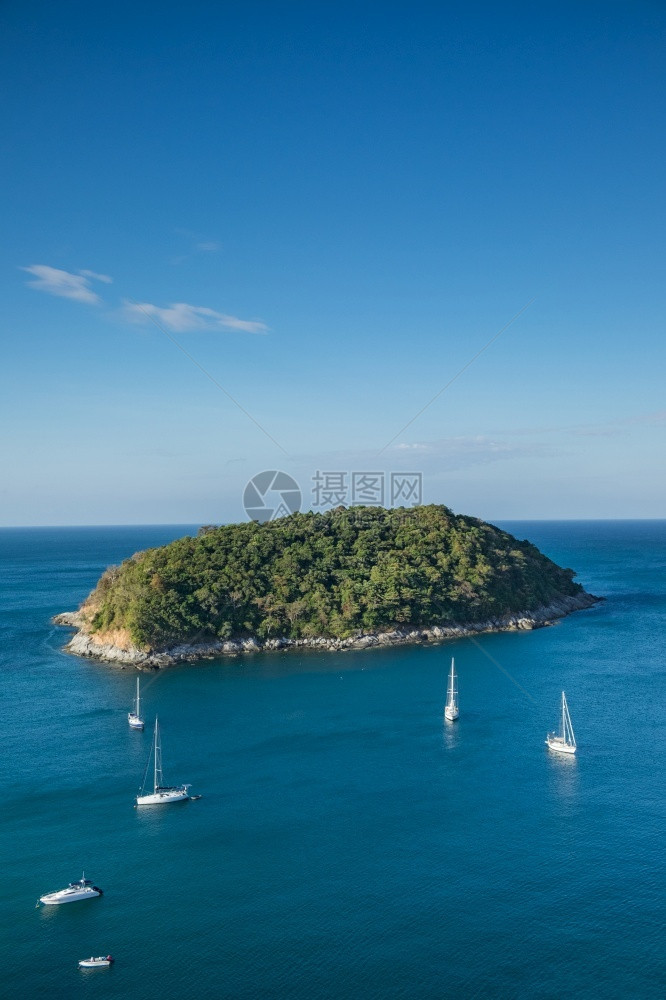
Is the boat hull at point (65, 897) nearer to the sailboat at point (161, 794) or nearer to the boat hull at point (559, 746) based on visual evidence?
the sailboat at point (161, 794)

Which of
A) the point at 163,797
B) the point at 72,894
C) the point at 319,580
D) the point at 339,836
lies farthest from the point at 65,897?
the point at 319,580

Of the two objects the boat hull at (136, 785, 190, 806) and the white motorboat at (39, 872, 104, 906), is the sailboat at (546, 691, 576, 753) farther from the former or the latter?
the white motorboat at (39, 872, 104, 906)

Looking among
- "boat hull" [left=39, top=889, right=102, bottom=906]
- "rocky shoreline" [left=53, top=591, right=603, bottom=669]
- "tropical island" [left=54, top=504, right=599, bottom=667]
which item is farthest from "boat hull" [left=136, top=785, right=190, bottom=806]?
"tropical island" [left=54, top=504, right=599, bottom=667]

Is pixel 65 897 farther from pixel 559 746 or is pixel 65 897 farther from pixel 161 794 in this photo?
pixel 559 746

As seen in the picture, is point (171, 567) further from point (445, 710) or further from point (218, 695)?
point (445, 710)

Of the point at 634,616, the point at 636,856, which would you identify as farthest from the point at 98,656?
the point at 634,616
